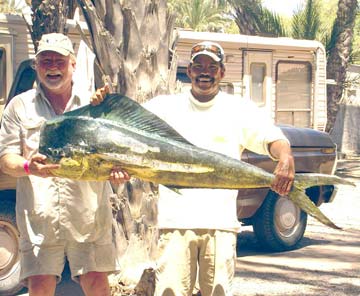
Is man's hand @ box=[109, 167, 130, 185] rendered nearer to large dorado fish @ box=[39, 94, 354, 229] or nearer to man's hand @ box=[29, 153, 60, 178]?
large dorado fish @ box=[39, 94, 354, 229]

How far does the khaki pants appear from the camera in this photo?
392cm

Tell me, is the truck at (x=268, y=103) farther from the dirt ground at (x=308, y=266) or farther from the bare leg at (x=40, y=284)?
the bare leg at (x=40, y=284)

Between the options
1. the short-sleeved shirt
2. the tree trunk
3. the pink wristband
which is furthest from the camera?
the tree trunk

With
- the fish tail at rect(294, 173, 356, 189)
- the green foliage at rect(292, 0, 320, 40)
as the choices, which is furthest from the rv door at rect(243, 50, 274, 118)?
the fish tail at rect(294, 173, 356, 189)

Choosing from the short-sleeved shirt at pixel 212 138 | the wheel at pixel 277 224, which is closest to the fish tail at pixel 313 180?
the short-sleeved shirt at pixel 212 138

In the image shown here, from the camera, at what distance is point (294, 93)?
1645cm

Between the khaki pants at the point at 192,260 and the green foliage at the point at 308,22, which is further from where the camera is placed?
the green foliage at the point at 308,22

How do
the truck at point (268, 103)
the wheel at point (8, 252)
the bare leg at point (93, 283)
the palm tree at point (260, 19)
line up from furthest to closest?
the palm tree at point (260, 19) < the truck at point (268, 103) < the wheel at point (8, 252) < the bare leg at point (93, 283)

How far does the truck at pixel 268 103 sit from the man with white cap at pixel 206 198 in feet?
9.17

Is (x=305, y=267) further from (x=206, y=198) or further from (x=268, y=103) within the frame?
(x=268, y=103)

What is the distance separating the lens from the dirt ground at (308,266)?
22.4ft

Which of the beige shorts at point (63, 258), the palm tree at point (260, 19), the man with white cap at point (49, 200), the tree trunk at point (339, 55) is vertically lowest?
the beige shorts at point (63, 258)

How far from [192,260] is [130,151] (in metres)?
0.82

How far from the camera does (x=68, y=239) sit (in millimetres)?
3963
